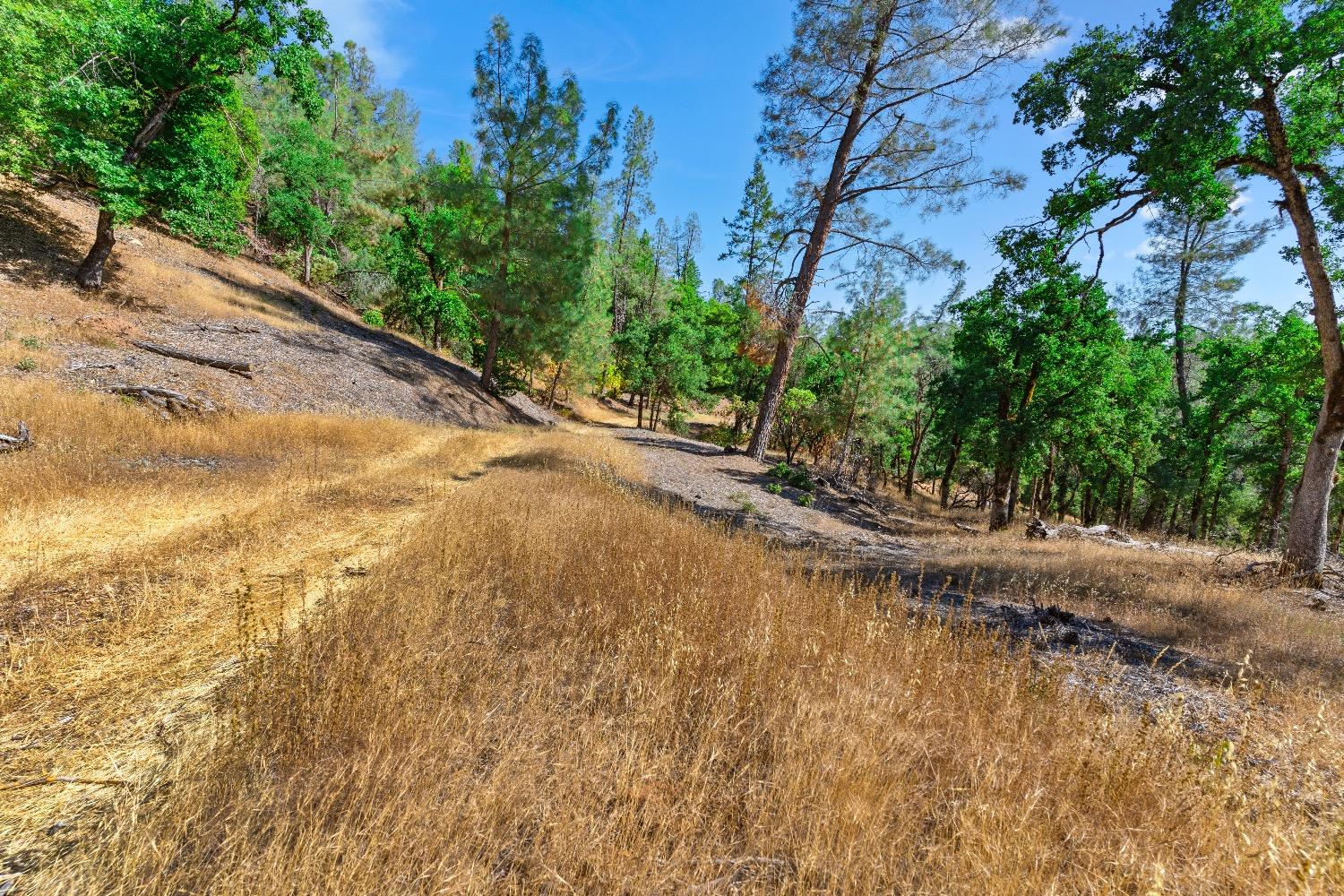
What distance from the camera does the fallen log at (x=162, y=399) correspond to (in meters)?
9.37

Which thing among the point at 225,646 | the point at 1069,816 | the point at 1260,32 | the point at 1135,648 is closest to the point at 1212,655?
the point at 1135,648

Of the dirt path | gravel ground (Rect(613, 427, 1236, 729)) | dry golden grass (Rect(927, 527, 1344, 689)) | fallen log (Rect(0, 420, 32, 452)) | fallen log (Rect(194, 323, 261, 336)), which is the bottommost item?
the dirt path

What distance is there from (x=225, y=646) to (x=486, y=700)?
2.16 meters

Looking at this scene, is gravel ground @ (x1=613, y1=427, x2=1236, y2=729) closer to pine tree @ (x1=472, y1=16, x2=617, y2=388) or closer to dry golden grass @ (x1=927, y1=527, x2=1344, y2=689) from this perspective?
dry golden grass @ (x1=927, y1=527, x2=1344, y2=689)

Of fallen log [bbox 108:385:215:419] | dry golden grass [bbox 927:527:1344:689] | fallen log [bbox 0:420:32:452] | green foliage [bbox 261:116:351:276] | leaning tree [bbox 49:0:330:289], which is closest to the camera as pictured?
dry golden grass [bbox 927:527:1344:689]

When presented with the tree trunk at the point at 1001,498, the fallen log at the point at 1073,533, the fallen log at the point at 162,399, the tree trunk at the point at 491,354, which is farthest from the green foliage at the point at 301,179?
the fallen log at the point at 1073,533

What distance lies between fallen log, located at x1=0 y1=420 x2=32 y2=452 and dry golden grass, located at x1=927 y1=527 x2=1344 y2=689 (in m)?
13.6

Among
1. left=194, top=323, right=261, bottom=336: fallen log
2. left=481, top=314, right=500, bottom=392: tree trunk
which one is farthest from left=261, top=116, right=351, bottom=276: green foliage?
left=194, top=323, right=261, bottom=336: fallen log

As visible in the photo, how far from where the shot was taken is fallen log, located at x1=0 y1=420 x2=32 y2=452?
245 inches

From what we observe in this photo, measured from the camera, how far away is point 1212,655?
4.65 m

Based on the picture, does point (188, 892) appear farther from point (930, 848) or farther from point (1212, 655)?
point (1212, 655)

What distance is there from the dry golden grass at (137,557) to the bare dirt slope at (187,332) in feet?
10.2

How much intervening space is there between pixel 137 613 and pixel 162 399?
31.1ft

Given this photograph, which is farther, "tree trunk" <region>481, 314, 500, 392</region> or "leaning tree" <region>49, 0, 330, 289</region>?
"tree trunk" <region>481, 314, 500, 392</region>
